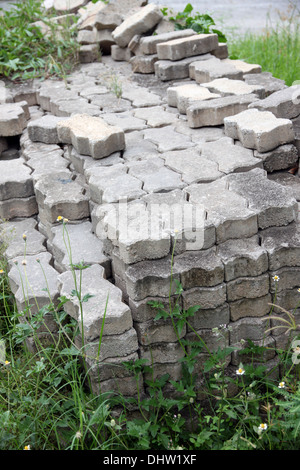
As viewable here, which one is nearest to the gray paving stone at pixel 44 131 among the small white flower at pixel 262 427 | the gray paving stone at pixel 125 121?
the gray paving stone at pixel 125 121

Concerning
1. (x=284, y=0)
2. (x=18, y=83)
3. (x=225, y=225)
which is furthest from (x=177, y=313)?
(x=284, y=0)

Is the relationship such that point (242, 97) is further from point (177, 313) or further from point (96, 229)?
point (177, 313)

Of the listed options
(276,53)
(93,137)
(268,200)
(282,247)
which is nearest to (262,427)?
(282,247)

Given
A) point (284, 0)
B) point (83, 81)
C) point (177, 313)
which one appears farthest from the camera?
point (284, 0)

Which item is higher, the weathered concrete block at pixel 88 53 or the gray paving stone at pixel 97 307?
the weathered concrete block at pixel 88 53

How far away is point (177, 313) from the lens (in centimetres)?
301

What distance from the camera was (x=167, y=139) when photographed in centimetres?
449

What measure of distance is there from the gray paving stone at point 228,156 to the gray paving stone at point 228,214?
411 mm

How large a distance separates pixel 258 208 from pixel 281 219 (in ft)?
0.51

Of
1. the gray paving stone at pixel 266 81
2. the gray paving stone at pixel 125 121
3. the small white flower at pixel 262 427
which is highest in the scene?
the gray paving stone at pixel 266 81

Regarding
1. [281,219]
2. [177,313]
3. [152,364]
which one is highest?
[281,219]

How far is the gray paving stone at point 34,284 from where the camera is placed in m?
3.32

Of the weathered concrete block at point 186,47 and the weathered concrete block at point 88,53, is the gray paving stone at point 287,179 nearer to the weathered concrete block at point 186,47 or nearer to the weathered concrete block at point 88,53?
the weathered concrete block at point 186,47

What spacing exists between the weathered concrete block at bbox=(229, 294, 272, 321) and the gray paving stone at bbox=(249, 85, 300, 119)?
1722mm
